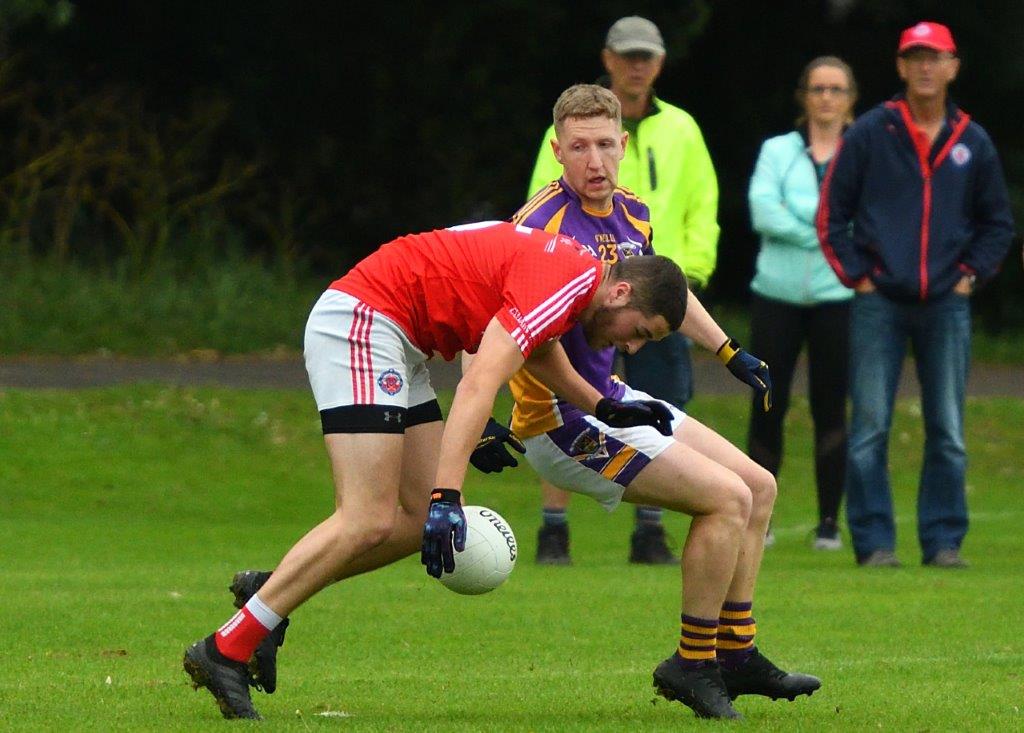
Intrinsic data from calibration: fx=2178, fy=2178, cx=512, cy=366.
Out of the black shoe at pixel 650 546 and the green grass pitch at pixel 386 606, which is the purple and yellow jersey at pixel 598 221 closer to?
the green grass pitch at pixel 386 606

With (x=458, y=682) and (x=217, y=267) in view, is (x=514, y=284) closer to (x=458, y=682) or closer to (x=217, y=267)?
(x=458, y=682)

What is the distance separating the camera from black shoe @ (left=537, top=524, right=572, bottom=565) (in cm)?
1120

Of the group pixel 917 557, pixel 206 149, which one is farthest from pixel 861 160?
pixel 206 149

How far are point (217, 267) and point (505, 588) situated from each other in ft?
40.7

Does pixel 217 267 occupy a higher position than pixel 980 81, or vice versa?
pixel 980 81

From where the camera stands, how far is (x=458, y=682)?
751 cm

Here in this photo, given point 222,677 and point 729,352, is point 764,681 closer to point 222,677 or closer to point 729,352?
point 729,352

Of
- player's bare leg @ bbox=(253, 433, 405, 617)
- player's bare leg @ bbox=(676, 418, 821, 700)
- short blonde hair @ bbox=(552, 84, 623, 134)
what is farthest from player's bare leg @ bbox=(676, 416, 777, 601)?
short blonde hair @ bbox=(552, 84, 623, 134)

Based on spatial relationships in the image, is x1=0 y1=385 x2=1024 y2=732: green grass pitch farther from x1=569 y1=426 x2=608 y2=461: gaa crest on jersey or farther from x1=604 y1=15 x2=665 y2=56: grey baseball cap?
x1=604 y1=15 x2=665 y2=56: grey baseball cap

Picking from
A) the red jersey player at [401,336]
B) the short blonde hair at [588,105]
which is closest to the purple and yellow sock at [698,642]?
the red jersey player at [401,336]

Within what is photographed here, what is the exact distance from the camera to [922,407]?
11.3 m

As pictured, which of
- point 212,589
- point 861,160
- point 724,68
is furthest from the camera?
point 724,68

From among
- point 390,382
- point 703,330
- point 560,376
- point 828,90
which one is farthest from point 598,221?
point 828,90

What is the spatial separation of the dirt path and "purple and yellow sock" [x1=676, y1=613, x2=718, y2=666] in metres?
10.7
